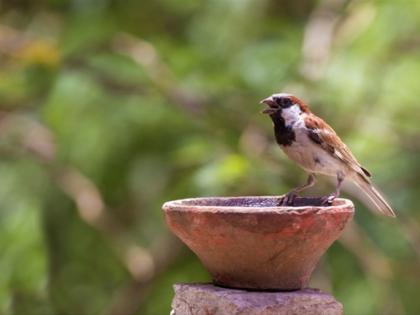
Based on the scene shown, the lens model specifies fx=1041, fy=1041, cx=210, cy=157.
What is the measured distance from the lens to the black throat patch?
354 cm

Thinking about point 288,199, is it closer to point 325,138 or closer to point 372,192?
point 325,138

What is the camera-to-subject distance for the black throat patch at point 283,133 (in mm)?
3543

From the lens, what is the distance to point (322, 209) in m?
2.73

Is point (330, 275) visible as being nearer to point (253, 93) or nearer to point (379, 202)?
point (253, 93)

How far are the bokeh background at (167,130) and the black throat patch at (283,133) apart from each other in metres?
1.61

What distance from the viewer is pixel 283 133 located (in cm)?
359

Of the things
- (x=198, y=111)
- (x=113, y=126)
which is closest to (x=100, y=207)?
(x=113, y=126)

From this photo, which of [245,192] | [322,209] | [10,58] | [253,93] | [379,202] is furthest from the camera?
[10,58]

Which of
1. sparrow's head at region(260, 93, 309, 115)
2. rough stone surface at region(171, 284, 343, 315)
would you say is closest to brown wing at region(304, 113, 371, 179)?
sparrow's head at region(260, 93, 309, 115)

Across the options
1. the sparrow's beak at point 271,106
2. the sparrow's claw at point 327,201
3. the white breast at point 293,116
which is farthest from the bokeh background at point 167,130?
the sparrow's claw at point 327,201

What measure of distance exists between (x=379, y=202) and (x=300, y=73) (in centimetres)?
205

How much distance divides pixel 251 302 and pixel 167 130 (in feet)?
12.4

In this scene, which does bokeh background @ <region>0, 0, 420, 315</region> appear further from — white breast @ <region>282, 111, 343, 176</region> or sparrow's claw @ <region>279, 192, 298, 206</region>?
sparrow's claw @ <region>279, 192, 298, 206</region>

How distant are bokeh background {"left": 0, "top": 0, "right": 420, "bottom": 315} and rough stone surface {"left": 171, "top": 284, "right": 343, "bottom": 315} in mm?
2374
